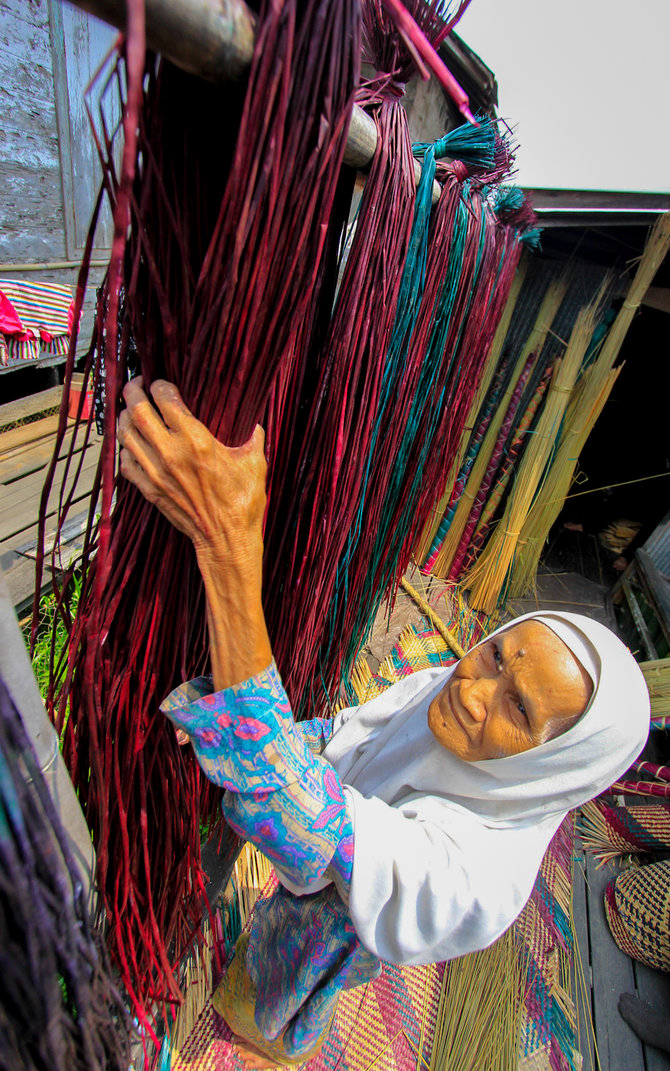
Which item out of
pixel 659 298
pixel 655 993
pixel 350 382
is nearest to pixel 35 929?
pixel 350 382

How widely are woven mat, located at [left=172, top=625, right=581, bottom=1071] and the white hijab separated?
3.96 feet

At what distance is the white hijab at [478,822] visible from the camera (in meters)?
0.88

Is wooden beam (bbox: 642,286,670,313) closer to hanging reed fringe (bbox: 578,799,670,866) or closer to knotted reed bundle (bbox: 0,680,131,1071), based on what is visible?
hanging reed fringe (bbox: 578,799,670,866)

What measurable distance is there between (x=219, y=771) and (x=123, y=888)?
254 mm

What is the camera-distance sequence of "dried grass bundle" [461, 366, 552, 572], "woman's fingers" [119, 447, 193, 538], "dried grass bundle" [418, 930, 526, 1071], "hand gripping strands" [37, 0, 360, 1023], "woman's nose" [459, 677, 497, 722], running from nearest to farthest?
1. "hand gripping strands" [37, 0, 360, 1023]
2. "woman's fingers" [119, 447, 193, 538]
3. "woman's nose" [459, 677, 497, 722]
4. "dried grass bundle" [418, 930, 526, 1071]
5. "dried grass bundle" [461, 366, 552, 572]

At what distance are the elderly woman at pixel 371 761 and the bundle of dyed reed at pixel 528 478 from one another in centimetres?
260

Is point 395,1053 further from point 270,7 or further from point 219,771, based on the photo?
point 270,7

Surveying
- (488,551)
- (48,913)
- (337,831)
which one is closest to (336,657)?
(337,831)

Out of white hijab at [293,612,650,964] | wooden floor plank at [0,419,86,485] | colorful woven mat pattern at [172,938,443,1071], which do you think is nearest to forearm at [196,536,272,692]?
white hijab at [293,612,650,964]

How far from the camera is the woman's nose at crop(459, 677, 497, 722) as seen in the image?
100 centimetres

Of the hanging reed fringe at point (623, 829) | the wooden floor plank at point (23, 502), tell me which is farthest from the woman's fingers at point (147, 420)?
the hanging reed fringe at point (623, 829)

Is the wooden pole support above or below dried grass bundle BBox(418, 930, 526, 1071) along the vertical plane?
above

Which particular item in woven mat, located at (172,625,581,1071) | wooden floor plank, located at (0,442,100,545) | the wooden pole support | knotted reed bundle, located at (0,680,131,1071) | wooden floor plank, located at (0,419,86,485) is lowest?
woven mat, located at (172,625,581,1071)

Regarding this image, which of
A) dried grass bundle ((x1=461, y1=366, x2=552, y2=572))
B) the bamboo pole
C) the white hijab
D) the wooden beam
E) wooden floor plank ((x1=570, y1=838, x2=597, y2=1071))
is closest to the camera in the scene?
the white hijab
